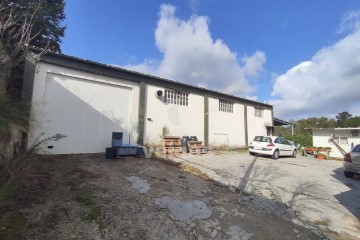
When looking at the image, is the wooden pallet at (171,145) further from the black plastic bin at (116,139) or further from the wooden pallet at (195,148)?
the black plastic bin at (116,139)

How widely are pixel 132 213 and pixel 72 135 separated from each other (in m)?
7.05

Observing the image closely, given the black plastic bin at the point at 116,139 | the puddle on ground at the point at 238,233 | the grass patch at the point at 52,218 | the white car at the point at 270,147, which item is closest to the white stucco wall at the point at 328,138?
the white car at the point at 270,147

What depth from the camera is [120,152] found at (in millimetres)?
10688

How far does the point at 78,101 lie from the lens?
11.2 m

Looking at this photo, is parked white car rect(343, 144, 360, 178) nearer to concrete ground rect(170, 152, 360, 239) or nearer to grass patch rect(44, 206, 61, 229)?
concrete ground rect(170, 152, 360, 239)

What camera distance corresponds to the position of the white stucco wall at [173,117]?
45.0 feet

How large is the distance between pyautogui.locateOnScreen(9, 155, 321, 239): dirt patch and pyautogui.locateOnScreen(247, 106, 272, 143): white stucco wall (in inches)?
551

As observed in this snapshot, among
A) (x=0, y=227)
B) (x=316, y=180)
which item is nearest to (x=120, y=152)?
(x=0, y=227)

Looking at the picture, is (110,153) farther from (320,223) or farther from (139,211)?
(320,223)

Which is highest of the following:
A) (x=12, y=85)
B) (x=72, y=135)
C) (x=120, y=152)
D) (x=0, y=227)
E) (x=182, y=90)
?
(x=182, y=90)

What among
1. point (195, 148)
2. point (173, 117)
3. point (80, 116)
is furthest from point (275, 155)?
point (80, 116)

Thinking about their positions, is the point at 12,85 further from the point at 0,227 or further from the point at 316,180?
the point at 316,180

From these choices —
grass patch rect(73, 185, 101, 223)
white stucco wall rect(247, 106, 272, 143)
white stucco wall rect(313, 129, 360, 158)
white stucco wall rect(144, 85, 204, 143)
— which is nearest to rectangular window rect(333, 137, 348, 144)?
white stucco wall rect(313, 129, 360, 158)

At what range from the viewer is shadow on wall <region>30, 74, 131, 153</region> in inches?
410
